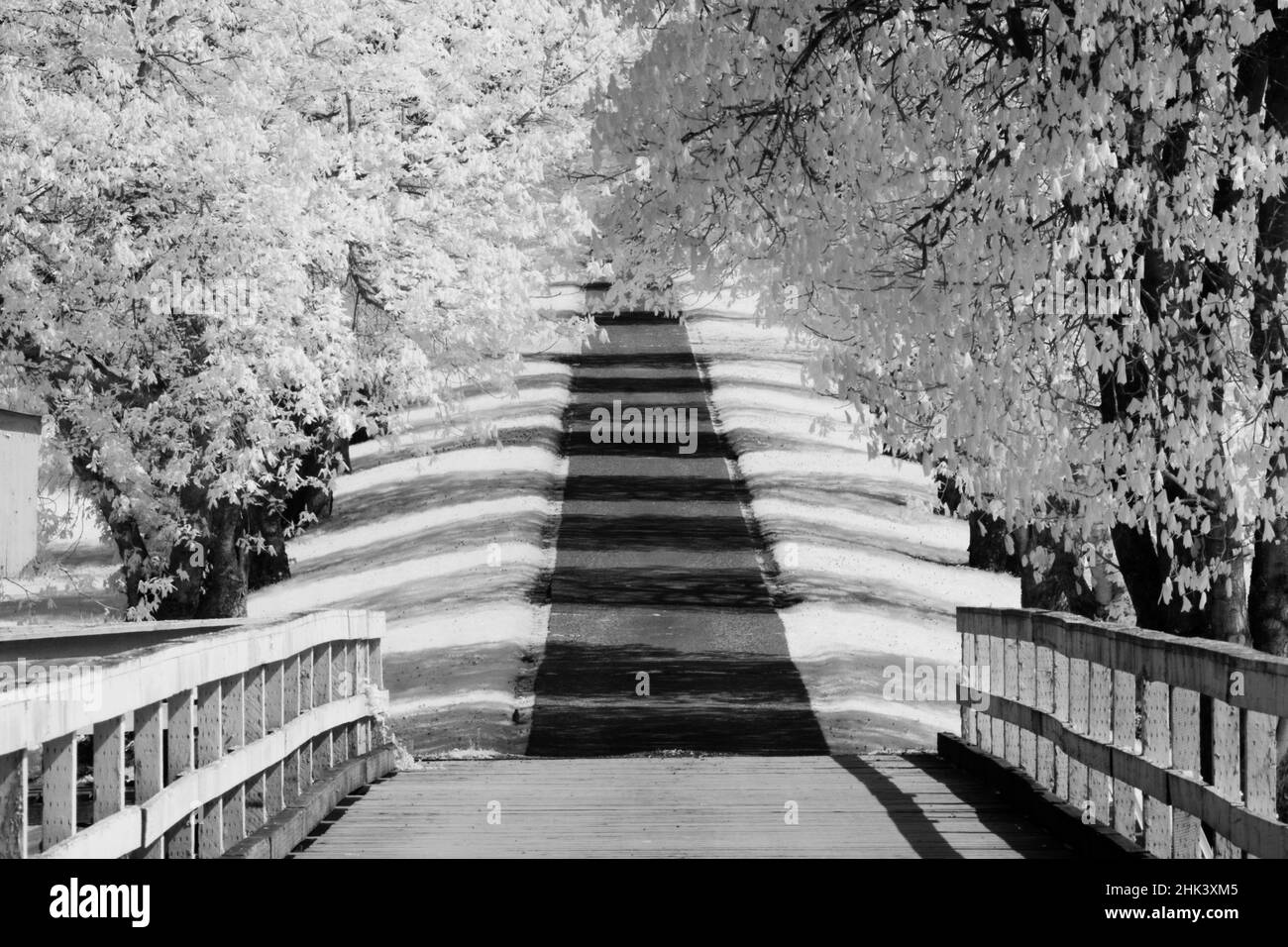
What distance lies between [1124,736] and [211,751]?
4.42 m

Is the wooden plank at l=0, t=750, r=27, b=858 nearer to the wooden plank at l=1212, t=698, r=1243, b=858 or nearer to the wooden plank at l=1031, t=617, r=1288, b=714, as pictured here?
the wooden plank at l=1031, t=617, r=1288, b=714

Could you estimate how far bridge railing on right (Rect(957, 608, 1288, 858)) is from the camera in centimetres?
706

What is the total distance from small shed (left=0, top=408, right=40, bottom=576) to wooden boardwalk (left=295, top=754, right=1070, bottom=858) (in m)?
2.60

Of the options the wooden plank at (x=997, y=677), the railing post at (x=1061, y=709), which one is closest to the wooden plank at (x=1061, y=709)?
the railing post at (x=1061, y=709)

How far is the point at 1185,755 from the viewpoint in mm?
8016

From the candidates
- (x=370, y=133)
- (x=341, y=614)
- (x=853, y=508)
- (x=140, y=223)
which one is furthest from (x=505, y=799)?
(x=853, y=508)

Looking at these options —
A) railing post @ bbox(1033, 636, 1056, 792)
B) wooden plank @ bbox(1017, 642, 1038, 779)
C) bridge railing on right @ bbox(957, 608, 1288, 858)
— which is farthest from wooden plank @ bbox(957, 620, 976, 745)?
railing post @ bbox(1033, 636, 1056, 792)

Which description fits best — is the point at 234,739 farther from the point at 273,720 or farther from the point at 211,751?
the point at 273,720

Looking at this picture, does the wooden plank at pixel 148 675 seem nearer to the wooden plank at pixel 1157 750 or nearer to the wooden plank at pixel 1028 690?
the wooden plank at pixel 1157 750

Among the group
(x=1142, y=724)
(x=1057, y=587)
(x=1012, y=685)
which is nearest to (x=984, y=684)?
(x=1012, y=685)

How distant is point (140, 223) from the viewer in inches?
731

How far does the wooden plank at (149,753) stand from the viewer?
23.1 feet
